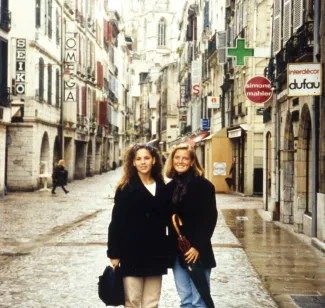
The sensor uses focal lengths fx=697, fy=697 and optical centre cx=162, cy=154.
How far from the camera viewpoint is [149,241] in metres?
5.23

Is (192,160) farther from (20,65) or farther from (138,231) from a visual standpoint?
(20,65)

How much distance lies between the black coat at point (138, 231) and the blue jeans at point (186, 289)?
218mm

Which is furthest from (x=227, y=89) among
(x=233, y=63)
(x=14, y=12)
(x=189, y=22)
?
(x=189, y=22)

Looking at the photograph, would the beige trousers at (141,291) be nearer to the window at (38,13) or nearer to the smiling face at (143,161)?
the smiling face at (143,161)

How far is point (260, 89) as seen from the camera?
19.5 m

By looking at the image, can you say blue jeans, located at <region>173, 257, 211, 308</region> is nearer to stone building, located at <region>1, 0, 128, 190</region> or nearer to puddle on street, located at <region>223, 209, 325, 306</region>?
puddle on street, located at <region>223, 209, 325, 306</region>

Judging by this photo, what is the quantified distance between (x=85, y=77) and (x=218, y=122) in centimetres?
1257

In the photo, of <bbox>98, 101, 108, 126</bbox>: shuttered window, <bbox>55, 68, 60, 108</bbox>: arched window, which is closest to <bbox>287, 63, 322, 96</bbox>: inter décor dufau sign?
<bbox>55, 68, 60, 108</bbox>: arched window

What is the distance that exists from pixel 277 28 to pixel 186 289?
1387 centimetres

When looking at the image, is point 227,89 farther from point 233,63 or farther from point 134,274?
point 134,274

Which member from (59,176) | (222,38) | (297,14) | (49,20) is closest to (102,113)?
(49,20)

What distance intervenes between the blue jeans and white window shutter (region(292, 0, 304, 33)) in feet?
35.0

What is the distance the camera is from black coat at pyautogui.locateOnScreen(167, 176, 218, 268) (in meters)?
5.38

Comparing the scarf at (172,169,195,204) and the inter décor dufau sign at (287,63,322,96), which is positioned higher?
the inter décor dufau sign at (287,63,322,96)
